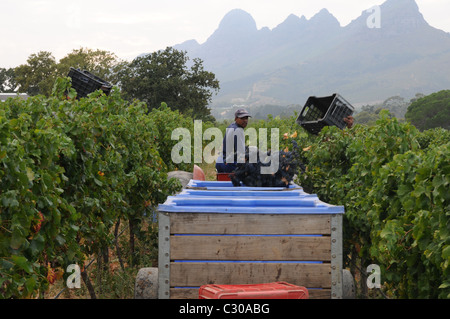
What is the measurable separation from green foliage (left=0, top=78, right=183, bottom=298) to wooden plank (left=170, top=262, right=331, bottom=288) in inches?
40.4

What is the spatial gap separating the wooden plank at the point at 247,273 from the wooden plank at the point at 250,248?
51mm

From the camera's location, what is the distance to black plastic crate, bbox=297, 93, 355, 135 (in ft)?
35.7

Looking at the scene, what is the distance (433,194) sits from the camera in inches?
141

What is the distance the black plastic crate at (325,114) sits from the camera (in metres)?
10.9

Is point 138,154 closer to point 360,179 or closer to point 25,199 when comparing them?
point 360,179

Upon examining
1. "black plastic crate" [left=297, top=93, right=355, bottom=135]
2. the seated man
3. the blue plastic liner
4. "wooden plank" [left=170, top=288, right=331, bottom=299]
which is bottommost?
"wooden plank" [left=170, top=288, right=331, bottom=299]

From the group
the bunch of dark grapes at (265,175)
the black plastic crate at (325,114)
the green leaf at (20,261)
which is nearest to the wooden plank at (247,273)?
the green leaf at (20,261)

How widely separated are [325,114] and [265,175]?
5.52 meters

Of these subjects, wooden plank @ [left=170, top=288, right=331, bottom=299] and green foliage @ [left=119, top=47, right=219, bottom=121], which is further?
green foliage @ [left=119, top=47, right=219, bottom=121]

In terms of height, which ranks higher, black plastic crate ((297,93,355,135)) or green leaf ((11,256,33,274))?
black plastic crate ((297,93,355,135))

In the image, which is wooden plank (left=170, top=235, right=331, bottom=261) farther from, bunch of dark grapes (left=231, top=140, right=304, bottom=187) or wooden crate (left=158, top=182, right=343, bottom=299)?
bunch of dark grapes (left=231, top=140, right=304, bottom=187)

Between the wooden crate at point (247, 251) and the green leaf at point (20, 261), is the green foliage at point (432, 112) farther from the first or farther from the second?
the green leaf at point (20, 261)

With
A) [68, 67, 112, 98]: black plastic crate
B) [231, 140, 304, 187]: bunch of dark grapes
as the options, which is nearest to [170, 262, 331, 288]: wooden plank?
[231, 140, 304, 187]: bunch of dark grapes

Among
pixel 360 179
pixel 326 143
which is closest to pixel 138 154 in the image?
pixel 326 143
